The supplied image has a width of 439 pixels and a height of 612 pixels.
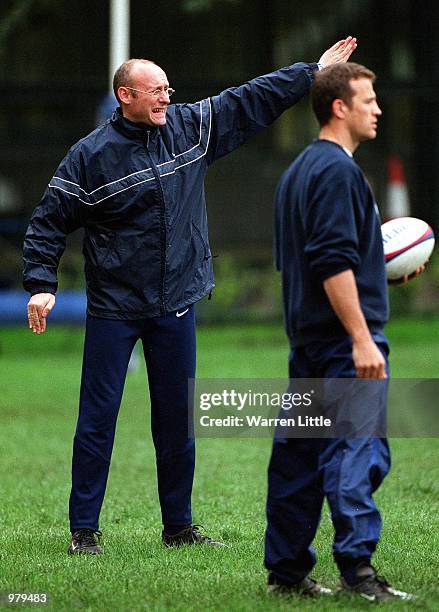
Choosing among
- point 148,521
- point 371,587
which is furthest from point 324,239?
point 148,521

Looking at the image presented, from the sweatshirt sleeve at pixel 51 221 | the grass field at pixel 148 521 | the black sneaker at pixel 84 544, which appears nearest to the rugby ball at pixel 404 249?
the grass field at pixel 148 521

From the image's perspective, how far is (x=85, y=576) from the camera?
541 centimetres

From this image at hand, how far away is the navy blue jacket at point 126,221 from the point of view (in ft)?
19.6

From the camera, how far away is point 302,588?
5.00 meters

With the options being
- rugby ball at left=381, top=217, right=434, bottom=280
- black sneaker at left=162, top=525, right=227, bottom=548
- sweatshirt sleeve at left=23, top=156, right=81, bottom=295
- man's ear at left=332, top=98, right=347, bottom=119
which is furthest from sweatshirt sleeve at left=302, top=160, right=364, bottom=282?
black sneaker at left=162, top=525, right=227, bottom=548

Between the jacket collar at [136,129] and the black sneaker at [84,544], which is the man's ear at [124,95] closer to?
the jacket collar at [136,129]

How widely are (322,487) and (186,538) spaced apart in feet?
4.65

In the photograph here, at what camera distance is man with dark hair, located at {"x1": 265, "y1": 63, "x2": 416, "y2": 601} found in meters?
4.70

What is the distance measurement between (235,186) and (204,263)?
14067 millimetres

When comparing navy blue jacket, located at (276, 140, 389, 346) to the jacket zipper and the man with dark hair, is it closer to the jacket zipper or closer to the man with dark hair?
the man with dark hair

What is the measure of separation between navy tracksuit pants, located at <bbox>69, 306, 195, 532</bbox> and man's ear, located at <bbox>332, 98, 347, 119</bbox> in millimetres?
1557

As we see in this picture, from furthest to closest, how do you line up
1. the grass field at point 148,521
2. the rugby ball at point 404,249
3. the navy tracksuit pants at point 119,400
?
the navy tracksuit pants at point 119,400
the rugby ball at point 404,249
the grass field at point 148,521

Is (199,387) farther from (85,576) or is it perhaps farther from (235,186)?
(235,186)

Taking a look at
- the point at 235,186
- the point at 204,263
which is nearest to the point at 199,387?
the point at 204,263
